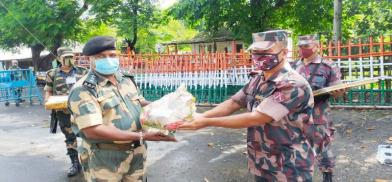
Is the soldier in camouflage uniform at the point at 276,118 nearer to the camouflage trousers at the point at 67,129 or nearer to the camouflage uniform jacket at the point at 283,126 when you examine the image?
the camouflage uniform jacket at the point at 283,126

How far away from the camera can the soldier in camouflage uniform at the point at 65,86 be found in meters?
5.55

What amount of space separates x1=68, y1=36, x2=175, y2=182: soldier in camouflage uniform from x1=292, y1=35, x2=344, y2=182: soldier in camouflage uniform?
220cm

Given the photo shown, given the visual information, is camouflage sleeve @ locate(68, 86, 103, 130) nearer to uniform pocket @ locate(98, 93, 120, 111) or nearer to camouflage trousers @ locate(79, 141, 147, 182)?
uniform pocket @ locate(98, 93, 120, 111)

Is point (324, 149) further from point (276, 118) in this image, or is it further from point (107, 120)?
point (107, 120)

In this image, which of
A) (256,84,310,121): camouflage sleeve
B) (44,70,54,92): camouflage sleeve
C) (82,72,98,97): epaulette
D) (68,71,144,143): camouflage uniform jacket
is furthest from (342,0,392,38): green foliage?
(82,72,98,97): epaulette

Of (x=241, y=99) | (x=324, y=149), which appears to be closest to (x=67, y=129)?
(x=241, y=99)

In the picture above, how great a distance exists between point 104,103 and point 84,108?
0.17 m

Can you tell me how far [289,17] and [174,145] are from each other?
13641 mm

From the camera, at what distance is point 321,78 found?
4.41 m

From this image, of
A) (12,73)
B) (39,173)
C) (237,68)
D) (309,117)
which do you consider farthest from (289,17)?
(309,117)

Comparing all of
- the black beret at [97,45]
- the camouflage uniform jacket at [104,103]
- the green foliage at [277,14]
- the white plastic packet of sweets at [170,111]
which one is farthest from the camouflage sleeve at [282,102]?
the green foliage at [277,14]

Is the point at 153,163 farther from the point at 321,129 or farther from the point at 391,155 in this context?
the point at 391,155

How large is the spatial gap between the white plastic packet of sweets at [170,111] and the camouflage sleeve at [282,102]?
0.47 metres

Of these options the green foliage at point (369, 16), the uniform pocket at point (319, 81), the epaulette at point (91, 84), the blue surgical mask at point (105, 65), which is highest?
the green foliage at point (369, 16)
